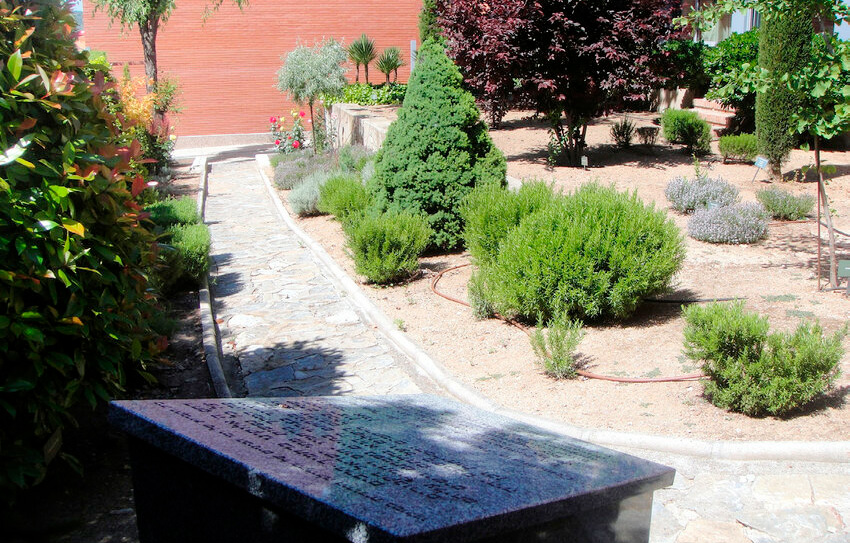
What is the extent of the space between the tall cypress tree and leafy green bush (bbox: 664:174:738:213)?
8.22 ft

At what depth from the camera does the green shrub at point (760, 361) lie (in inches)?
185

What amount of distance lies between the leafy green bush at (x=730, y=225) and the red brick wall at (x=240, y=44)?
858 inches

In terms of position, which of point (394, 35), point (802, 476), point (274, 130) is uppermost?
point (394, 35)

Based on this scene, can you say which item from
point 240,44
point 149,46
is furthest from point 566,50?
point 240,44

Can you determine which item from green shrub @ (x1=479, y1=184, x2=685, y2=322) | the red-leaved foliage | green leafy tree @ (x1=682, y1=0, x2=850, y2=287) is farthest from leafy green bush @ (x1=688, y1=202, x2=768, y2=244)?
the red-leaved foliage

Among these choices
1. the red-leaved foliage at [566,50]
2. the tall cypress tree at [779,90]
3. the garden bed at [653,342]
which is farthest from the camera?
the red-leaved foliage at [566,50]

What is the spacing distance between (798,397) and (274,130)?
19.7 metres

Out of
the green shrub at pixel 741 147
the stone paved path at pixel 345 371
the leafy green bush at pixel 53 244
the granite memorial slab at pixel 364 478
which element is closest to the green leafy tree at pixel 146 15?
the stone paved path at pixel 345 371

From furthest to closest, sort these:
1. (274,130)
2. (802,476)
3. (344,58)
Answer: (274,130)
(344,58)
(802,476)

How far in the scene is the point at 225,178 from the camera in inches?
746

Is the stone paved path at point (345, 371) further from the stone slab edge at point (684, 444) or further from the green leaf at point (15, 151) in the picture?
the green leaf at point (15, 151)

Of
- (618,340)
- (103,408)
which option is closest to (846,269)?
(618,340)

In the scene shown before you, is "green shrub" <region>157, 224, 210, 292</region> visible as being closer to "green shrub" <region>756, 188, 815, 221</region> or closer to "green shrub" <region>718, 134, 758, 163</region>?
"green shrub" <region>756, 188, 815, 221</region>

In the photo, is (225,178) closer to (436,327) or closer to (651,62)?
(651,62)
